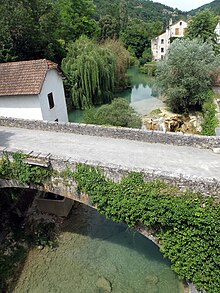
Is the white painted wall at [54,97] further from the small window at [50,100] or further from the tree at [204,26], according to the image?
the tree at [204,26]

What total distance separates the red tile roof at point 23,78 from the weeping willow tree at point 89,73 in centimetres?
844

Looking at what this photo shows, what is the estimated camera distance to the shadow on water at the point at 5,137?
11102mm

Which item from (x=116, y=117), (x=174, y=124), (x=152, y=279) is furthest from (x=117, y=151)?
(x=174, y=124)

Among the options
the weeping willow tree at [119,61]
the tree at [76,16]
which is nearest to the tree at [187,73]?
the weeping willow tree at [119,61]

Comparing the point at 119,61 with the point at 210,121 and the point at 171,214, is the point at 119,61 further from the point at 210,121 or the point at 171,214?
the point at 171,214

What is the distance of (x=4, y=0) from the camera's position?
77.0 feet

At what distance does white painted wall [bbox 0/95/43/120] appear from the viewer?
16.2 m

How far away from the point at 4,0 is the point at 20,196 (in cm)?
1978

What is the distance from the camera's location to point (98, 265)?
9.94 m

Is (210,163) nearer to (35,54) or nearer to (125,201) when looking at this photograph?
(125,201)

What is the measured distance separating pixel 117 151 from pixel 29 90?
29.4 feet

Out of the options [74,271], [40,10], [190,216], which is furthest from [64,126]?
[40,10]

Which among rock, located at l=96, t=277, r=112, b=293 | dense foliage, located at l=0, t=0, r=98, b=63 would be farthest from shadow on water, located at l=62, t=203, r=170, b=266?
dense foliage, located at l=0, t=0, r=98, b=63

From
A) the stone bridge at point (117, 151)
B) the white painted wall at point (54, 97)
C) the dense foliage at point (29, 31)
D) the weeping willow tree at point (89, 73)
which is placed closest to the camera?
the stone bridge at point (117, 151)
